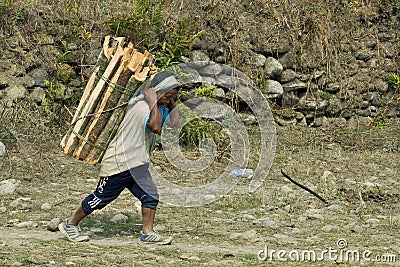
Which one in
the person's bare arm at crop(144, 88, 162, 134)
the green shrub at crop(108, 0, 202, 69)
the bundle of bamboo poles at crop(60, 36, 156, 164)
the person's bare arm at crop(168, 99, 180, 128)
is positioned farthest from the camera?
the green shrub at crop(108, 0, 202, 69)

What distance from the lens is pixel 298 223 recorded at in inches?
244

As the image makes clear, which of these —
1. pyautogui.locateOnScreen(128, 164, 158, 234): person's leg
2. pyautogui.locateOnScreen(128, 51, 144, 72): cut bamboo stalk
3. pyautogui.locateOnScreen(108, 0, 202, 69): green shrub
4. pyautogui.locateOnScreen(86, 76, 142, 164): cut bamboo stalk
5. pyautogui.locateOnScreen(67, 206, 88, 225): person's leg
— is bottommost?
pyautogui.locateOnScreen(67, 206, 88, 225): person's leg

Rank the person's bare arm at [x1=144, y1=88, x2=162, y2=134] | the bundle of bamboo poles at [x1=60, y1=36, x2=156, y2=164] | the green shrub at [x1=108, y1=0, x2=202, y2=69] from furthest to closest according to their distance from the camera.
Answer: the green shrub at [x1=108, y1=0, x2=202, y2=69], the bundle of bamboo poles at [x1=60, y1=36, x2=156, y2=164], the person's bare arm at [x1=144, y1=88, x2=162, y2=134]

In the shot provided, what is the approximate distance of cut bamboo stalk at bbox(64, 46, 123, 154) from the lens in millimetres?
5465

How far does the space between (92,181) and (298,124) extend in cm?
356

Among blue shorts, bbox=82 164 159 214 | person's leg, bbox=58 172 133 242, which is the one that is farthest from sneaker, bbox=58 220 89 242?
blue shorts, bbox=82 164 159 214

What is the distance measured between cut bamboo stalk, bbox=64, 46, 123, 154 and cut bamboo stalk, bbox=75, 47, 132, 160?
0.04 m

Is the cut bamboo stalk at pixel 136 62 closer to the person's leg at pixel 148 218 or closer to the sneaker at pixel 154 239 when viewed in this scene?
the person's leg at pixel 148 218

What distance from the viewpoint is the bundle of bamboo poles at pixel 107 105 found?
5418mm

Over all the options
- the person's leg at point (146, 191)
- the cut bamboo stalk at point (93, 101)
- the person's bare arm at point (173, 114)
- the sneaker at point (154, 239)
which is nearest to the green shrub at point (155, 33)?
the cut bamboo stalk at point (93, 101)

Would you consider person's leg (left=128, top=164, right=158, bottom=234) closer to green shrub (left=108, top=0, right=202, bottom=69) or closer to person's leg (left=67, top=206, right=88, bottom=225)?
person's leg (left=67, top=206, right=88, bottom=225)

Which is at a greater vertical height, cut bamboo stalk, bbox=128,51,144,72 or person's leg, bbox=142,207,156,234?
cut bamboo stalk, bbox=128,51,144,72

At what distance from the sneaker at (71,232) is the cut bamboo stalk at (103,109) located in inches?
20.7

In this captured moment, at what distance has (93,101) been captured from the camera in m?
5.48
